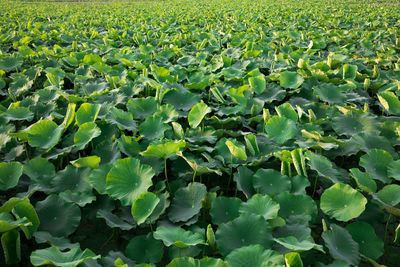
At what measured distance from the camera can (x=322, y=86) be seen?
279 centimetres

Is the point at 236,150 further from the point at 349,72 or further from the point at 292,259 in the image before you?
the point at 349,72

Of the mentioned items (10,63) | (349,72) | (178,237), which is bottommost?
(349,72)

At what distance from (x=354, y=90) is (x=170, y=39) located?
3003 mm

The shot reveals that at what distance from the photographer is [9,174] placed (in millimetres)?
1752

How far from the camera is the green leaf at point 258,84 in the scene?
288 cm

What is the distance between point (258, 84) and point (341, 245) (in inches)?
66.6

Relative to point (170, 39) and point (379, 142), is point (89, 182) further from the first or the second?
point (170, 39)

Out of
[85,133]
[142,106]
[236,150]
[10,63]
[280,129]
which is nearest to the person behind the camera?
[236,150]

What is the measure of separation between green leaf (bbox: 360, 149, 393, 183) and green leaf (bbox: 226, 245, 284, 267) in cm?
87

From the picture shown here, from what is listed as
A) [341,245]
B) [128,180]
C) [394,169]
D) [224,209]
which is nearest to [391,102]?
Answer: [394,169]

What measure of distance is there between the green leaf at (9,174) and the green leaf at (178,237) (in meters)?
0.79

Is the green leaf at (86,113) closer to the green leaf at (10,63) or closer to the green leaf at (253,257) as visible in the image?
the green leaf at (253,257)

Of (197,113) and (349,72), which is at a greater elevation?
(197,113)

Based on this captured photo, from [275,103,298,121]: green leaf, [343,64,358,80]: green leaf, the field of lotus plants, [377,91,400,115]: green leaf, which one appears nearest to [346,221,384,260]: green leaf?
the field of lotus plants
